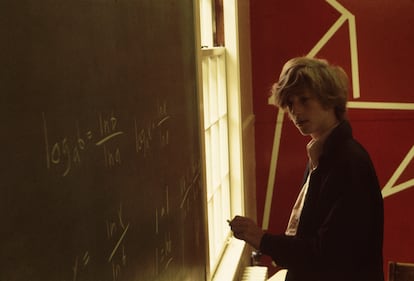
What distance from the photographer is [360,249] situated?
6.32 ft

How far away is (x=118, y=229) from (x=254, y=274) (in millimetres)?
2277

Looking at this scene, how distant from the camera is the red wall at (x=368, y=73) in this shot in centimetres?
414

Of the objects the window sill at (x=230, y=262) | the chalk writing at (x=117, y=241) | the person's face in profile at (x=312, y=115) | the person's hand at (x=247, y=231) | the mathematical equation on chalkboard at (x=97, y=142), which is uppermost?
the mathematical equation on chalkboard at (x=97, y=142)

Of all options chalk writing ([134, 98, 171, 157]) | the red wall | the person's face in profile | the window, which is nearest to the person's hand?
the person's face in profile

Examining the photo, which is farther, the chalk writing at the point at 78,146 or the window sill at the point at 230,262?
the window sill at the point at 230,262

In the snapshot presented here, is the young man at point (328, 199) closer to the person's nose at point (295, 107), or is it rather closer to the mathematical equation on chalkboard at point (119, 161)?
the person's nose at point (295, 107)

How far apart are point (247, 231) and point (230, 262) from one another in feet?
2.95

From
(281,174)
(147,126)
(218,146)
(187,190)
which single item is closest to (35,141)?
(147,126)

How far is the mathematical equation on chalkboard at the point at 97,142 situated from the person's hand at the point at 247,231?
0.70 metres

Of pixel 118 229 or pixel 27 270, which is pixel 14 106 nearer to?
pixel 27 270

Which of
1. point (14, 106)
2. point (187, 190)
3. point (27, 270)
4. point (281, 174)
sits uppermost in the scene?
point (14, 106)

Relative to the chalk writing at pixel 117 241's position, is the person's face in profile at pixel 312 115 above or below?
above

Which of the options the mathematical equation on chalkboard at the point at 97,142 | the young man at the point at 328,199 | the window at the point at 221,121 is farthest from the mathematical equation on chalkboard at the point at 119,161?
the window at the point at 221,121

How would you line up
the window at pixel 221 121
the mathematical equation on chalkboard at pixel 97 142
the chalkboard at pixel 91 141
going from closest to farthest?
1. the chalkboard at pixel 91 141
2. the mathematical equation on chalkboard at pixel 97 142
3. the window at pixel 221 121
